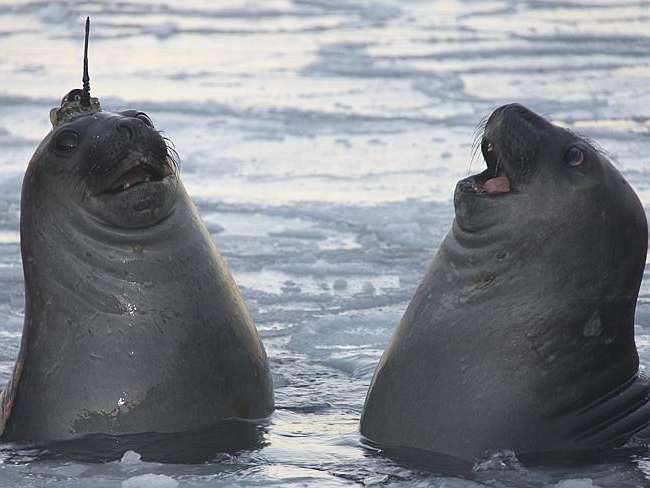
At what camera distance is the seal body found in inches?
227

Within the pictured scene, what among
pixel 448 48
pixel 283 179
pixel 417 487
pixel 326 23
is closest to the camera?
pixel 417 487

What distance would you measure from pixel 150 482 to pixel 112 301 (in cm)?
87

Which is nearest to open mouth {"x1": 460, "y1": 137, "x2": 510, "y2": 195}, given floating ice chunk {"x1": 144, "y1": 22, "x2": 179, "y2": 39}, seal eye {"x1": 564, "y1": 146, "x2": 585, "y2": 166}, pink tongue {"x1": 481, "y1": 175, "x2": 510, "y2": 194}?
pink tongue {"x1": 481, "y1": 175, "x2": 510, "y2": 194}

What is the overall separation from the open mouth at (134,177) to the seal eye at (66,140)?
221 millimetres

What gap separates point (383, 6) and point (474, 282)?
1813cm

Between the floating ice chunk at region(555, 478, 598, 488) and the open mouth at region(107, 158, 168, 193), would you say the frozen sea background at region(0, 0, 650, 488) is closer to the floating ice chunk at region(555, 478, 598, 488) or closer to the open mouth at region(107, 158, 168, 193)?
the floating ice chunk at region(555, 478, 598, 488)

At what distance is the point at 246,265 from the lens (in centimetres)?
967

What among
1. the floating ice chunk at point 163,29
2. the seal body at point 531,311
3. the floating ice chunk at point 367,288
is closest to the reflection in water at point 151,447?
the seal body at point 531,311

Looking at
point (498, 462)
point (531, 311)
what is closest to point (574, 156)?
point (531, 311)

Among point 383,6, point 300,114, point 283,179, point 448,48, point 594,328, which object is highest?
point 383,6

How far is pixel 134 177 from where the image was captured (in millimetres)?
6238

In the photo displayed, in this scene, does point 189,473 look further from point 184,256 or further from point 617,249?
point 617,249

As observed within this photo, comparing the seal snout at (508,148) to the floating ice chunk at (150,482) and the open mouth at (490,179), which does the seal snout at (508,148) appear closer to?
the open mouth at (490,179)

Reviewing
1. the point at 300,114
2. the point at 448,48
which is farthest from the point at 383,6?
the point at 300,114
